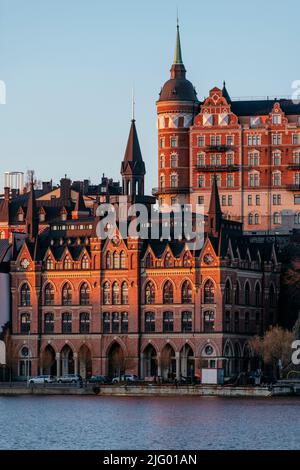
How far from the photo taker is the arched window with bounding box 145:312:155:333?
191125 mm

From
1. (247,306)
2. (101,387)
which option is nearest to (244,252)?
(247,306)

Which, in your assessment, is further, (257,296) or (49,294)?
(49,294)

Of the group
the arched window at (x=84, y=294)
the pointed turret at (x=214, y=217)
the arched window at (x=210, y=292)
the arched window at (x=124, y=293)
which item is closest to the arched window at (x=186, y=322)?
the arched window at (x=210, y=292)

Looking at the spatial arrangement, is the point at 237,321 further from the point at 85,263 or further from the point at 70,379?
the point at 70,379

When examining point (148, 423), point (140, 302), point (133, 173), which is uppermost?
point (133, 173)

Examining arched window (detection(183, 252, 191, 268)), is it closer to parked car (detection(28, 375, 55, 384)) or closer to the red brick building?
the red brick building

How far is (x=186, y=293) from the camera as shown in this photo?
190 m

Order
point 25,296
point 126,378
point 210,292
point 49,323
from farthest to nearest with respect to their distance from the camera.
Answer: point 25,296, point 49,323, point 210,292, point 126,378

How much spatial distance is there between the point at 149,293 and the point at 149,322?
7.40ft

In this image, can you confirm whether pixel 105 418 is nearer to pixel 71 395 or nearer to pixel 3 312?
pixel 71 395

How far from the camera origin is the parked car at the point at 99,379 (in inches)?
7227

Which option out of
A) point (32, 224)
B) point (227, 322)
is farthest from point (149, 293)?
point (32, 224)

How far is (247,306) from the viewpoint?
191625 millimetres

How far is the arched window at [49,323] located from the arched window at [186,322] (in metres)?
11.4
